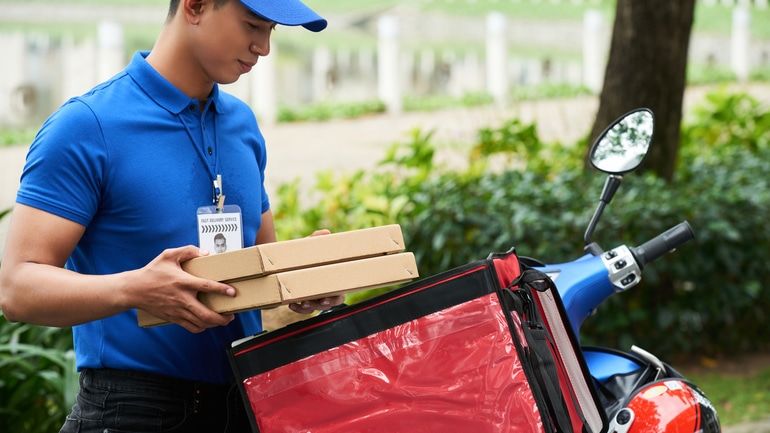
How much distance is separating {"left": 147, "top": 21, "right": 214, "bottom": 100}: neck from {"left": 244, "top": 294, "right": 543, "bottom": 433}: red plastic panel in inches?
23.9

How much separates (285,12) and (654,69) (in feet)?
15.5

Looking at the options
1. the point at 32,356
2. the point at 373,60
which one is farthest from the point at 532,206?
the point at 373,60

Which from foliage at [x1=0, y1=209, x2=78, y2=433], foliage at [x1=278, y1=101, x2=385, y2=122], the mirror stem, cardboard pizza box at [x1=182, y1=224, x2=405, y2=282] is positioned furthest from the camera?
foliage at [x1=278, y1=101, x2=385, y2=122]

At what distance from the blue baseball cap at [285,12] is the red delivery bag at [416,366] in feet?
1.80

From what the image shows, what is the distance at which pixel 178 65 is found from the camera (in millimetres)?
2230

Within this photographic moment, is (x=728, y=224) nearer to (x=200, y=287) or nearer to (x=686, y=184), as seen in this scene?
(x=686, y=184)

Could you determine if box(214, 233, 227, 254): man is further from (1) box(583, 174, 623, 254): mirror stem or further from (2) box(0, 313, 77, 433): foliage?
(2) box(0, 313, 77, 433): foliage

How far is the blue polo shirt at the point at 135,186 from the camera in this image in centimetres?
205

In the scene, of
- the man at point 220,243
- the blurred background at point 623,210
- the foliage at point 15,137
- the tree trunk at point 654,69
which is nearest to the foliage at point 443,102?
the blurred background at point 623,210

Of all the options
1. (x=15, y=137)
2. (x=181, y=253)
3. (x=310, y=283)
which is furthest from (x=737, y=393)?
(x=15, y=137)

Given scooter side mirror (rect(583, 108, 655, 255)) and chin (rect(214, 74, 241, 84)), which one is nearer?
chin (rect(214, 74, 241, 84))

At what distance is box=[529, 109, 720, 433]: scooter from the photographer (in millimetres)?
2465

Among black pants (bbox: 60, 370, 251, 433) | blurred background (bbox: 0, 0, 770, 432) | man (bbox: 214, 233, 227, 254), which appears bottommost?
blurred background (bbox: 0, 0, 770, 432)

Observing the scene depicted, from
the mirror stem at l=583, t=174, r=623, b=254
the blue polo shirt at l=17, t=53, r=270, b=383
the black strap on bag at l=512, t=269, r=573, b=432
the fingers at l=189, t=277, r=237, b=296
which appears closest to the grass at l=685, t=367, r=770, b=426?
the mirror stem at l=583, t=174, r=623, b=254
